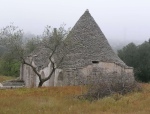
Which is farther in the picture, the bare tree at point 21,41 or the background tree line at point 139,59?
the background tree line at point 139,59

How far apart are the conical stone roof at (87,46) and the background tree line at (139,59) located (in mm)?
12922

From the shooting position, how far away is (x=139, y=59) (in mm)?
43781

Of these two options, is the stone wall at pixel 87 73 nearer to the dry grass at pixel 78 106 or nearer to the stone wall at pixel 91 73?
the stone wall at pixel 91 73

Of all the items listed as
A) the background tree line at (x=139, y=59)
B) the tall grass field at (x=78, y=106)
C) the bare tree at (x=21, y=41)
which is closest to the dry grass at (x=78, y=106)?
the tall grass field at (x=78, y=106)

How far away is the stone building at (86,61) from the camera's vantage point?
88.6 ft

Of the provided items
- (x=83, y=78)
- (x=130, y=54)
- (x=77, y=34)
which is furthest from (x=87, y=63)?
(x=130, y=54)

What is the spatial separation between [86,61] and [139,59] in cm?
1737

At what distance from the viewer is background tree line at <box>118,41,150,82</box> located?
4259 cm

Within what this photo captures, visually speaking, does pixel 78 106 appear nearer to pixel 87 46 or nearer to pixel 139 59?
pixel 87 46

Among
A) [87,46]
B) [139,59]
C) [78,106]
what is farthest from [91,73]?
[139,59]

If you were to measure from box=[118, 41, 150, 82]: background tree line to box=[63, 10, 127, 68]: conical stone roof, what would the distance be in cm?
1292

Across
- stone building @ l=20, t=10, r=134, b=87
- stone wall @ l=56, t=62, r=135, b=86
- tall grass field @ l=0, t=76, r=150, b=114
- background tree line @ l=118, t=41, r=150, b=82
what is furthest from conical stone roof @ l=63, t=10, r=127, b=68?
background tree line @ l=118, t=41, r=150, b=82

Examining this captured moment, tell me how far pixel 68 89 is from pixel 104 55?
30.7ft

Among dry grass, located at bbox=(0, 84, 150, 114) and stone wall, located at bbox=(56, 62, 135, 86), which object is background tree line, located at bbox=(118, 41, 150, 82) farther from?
dry grass, located at bbox=(0, 84, 150, 114)
